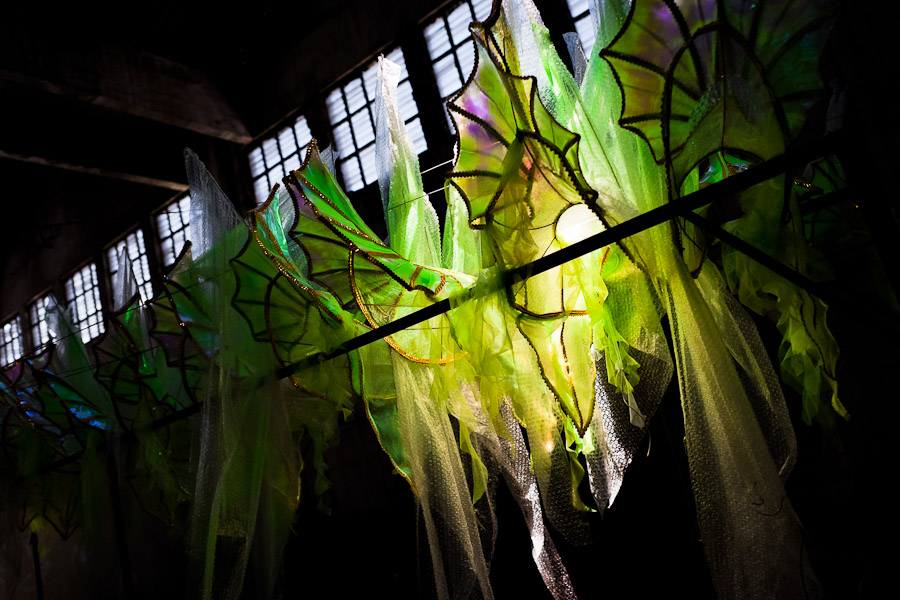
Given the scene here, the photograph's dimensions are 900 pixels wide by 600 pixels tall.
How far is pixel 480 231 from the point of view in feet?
5.41

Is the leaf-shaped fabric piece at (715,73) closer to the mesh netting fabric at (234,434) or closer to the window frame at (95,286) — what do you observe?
the mesh netting fabric at (234,434)

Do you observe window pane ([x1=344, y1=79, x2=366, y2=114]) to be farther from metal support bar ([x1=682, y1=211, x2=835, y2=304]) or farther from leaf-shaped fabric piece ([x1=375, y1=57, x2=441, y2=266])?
metal support bar ([x1=682, y1=211, x2=835, y2=304])

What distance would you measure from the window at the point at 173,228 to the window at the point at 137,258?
0.21m

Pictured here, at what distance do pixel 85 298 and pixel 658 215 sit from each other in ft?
21.9

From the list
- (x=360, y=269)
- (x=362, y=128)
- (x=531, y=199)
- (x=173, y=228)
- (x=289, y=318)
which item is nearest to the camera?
(x=531, y=199)

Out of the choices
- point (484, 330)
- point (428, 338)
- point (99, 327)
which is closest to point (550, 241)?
point (484, 330)

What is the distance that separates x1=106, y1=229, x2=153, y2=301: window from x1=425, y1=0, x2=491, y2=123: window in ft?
11.0

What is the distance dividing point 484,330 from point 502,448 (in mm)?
415

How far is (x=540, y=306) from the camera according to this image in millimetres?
1635

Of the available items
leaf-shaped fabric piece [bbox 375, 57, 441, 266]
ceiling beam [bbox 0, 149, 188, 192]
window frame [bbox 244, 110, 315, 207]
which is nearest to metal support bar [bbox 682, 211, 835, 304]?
leaf-shaped fabric piece [bbox 375, 57, 441, 266]

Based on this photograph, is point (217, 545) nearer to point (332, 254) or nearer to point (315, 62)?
point (332, 254)

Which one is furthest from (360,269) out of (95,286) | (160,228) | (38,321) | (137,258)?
(38,321)

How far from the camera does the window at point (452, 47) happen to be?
13.6 feet

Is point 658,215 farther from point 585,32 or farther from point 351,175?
point 351,175
